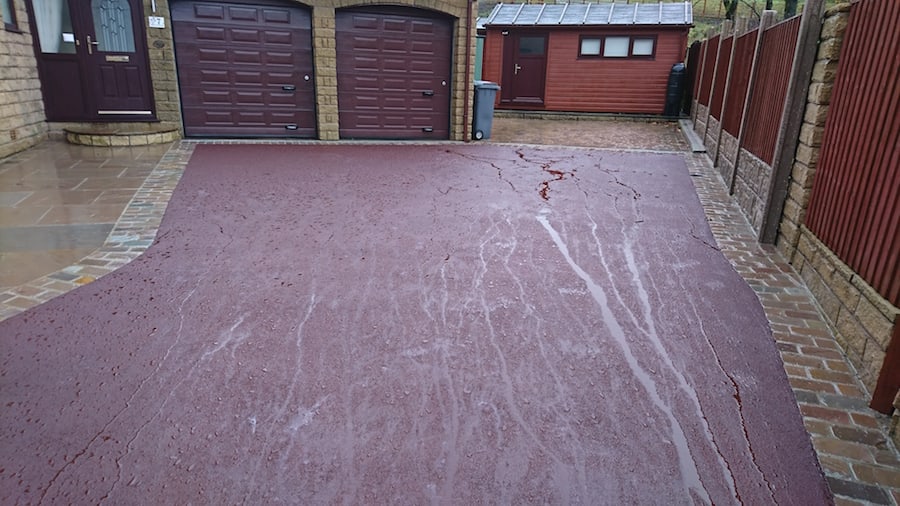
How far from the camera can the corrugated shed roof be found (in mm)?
16234

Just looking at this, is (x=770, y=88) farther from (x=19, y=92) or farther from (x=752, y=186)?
(x=19, y=92)

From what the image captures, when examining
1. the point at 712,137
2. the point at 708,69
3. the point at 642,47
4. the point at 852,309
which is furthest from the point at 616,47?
the point at 852,309

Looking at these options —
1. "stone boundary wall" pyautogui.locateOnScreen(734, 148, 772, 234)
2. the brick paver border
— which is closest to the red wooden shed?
"stone boundary wall" pyautogui.locateOnScreen(734, 148, 772, 234)

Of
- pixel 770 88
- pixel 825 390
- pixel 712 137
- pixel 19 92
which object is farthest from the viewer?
pixel 712 137

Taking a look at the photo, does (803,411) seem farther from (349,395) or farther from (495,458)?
(349,395)

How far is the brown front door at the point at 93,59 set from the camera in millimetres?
9438

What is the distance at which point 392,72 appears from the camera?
10938 millimetres

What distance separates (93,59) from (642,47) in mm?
13402

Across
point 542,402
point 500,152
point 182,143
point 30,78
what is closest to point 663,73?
point 500,152

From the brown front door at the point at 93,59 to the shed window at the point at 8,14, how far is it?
20.9 inches

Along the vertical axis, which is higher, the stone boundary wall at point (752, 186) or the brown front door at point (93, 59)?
the brown front door at point (93, 59)

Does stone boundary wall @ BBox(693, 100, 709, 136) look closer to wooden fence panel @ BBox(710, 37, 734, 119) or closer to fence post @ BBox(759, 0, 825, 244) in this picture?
wooden fence panel @ BBox(710, 37, 734, 119)

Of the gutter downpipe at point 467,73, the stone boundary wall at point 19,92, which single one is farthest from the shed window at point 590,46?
the stone boundary wall at point 19,92

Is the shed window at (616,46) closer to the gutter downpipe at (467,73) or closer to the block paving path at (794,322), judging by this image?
the gutter downpipe at (467,73)
